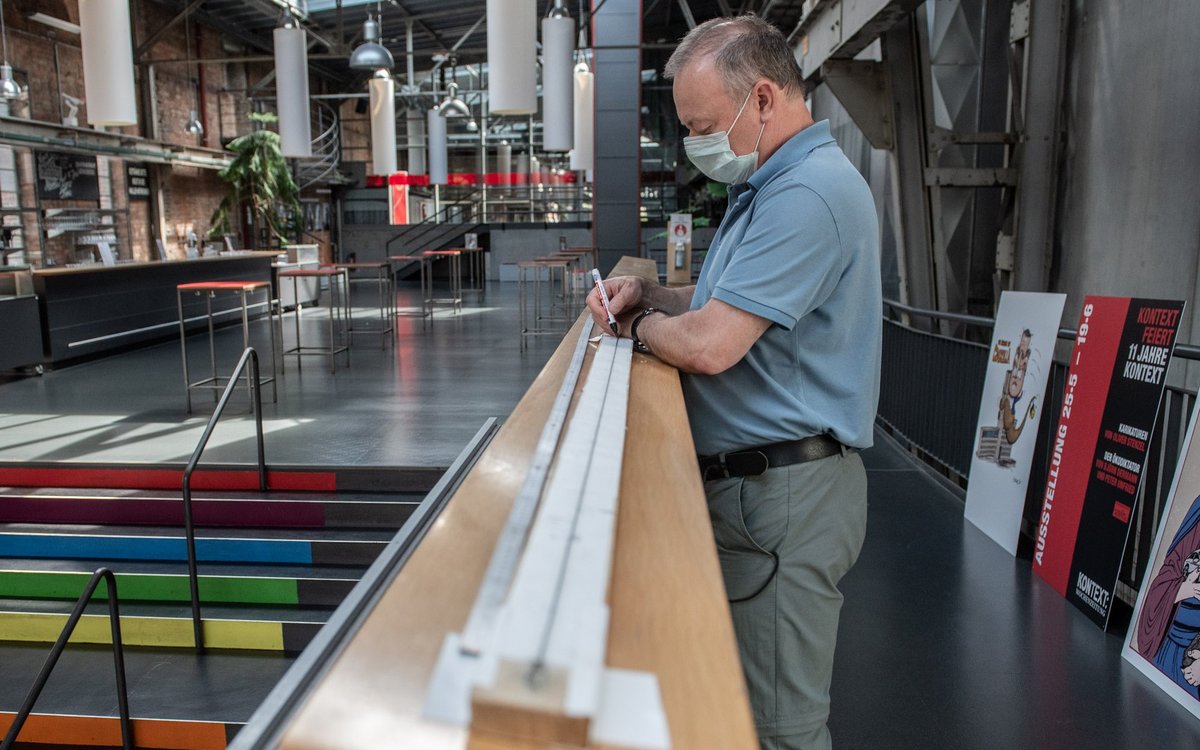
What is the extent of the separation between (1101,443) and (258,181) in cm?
1540

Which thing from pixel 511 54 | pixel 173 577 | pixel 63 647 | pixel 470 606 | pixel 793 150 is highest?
pixel 511 54

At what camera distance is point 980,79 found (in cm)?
637

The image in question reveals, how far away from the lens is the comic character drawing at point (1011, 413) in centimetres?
392

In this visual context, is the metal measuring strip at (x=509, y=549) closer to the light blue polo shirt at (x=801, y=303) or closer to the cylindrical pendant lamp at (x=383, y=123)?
the light blue polo shirt at (x=801, y=303)

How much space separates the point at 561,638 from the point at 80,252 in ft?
48.6

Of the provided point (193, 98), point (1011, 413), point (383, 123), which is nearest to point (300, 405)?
point (1011, 413)

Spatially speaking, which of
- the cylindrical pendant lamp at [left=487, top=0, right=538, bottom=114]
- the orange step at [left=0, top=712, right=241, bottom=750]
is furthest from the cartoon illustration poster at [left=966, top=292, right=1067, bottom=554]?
the cylindrical pendant lamp at [left=487, top=0, right=538, bottom=114]

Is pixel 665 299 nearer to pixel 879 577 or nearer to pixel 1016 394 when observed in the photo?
pixel 879 577

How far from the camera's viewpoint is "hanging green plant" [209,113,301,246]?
15461 millimetres

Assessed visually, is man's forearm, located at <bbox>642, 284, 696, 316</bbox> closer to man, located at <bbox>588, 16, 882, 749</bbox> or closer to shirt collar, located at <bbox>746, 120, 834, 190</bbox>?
man, located at <bbox>588, 16, 882, 749</bbox>

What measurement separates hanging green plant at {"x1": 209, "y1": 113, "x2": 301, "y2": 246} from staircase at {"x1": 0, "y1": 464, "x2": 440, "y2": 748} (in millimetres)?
11733

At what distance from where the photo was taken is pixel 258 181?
15680 millimetres

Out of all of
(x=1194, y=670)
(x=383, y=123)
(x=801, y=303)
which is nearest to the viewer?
(x=801, y=303)

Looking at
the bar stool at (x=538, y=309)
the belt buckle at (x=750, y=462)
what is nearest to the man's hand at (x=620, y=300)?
the belt buckle at (x=750, y=462)
